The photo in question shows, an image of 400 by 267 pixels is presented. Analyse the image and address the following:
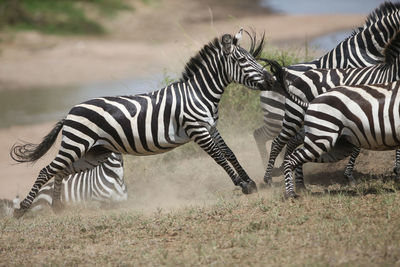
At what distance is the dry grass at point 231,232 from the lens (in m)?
6.14

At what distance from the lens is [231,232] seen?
693 centimetres

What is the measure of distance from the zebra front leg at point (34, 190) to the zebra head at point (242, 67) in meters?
2.83

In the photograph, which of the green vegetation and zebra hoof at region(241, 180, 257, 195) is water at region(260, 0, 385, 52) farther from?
zebra hoof at region(241, 180, 257, 195)

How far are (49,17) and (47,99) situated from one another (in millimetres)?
9072

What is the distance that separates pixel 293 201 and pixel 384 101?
1.56 meters

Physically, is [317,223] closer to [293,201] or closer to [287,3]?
[293,201]

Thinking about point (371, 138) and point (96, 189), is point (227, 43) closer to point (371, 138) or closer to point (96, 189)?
point (371, 138)

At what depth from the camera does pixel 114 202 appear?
10.3 m

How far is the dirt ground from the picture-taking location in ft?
73.4

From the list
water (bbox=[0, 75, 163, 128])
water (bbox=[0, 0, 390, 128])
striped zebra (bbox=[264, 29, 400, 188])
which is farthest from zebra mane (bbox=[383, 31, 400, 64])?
water (bbox=[0, 75, 163, 128])

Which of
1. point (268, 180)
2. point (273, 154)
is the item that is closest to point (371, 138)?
point (273, 154)

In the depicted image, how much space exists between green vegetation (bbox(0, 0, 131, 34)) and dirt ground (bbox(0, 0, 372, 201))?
773 mm

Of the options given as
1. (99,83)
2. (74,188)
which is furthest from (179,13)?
(74,188)

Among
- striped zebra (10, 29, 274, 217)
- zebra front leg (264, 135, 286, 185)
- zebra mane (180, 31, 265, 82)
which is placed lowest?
zebra front leg (264, 135, 286, 185)
